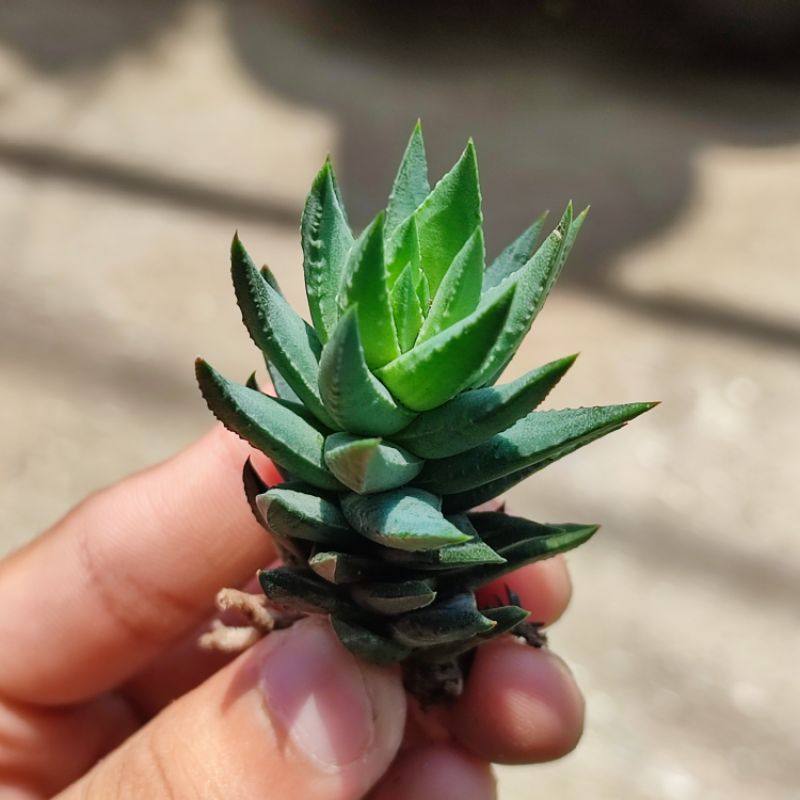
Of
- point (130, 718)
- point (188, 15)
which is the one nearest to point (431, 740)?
point (130, 718)

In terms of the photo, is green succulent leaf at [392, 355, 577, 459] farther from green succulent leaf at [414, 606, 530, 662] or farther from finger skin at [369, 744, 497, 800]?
finger skin at [369, 744, 497, 800]

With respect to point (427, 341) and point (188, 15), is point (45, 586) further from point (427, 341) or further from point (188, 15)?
point (188, 15)

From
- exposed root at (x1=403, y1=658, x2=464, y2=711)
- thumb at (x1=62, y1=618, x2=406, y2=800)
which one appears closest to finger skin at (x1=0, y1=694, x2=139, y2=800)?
thumb at (x1=62, y1=618, x2=406, y2=800)

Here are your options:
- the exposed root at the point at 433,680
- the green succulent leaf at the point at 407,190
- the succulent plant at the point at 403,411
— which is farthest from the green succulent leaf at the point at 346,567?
the green succulent leaf at the point at 407,190

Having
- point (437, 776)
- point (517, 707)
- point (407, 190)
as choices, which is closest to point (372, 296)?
point (407, 190)

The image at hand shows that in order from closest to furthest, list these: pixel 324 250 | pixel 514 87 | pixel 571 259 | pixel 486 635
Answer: pixel 324 250 → pixel 486 635 → pixel 571 259 → pixel 514 87

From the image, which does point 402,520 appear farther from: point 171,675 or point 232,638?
point 171,675

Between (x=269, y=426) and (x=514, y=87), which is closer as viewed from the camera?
(x=269, y=426)

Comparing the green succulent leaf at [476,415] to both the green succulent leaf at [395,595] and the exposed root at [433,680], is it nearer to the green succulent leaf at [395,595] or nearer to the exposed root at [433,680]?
the green succulent leaf at [395,595]
